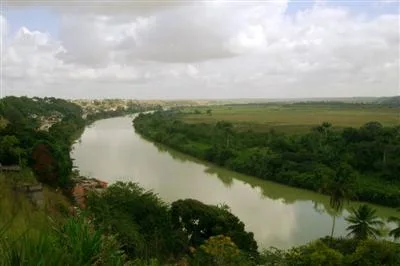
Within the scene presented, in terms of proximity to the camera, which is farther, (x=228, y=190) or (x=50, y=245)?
(x=228, y=190)

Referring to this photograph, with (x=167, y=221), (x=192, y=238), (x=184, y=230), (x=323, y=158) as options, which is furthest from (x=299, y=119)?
(x=167, y=221)

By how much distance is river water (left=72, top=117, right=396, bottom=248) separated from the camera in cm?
1939

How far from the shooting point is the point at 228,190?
2669 centimetres

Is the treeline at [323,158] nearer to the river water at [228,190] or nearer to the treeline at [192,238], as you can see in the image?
the river water at [228,190]

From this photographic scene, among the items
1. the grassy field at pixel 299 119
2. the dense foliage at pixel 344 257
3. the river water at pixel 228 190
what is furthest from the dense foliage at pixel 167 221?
the grassy field at pixel 299 119

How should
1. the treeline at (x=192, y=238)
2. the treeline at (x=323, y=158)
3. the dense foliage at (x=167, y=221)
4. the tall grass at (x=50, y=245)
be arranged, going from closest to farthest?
the tall grass at (x=50, y=245) < the treeline at (x=192, y=238) < the dense foliage at (x=167, y=221) < the treeline at (x=323, y=158)

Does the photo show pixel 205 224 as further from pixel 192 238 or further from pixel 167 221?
pixel 167 221

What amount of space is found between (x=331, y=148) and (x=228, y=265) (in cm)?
2314

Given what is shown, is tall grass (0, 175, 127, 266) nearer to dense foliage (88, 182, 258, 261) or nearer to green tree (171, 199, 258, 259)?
dense foliage (88, 182, 258, 261)

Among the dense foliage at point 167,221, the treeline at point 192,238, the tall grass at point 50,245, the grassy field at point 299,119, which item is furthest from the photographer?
the grassy field at point 299,119

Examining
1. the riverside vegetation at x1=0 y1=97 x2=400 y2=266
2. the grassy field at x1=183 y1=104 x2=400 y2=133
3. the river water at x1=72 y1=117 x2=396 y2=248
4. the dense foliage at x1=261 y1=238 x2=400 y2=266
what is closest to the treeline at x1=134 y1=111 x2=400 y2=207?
the river water at x1=72 y1=117 x2=396 y2=248

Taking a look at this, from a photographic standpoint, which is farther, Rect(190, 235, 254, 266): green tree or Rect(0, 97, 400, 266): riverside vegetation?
Rect(0, 97, 400, 266): riverside vegetation

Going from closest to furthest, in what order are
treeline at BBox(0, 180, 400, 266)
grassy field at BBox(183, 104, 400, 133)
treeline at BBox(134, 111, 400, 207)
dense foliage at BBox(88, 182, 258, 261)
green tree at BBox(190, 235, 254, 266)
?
green tree at BBox(190, 235, 254, 266) → treeline at BBox(0, 180, 400, 266) → dense foliage at BBox(88, 182, 258, 261) → treeline at BBox(134, 111, 400, 207) → grassy field at BBox(183, 104, 400, 133)

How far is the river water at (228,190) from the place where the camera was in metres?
19.4
